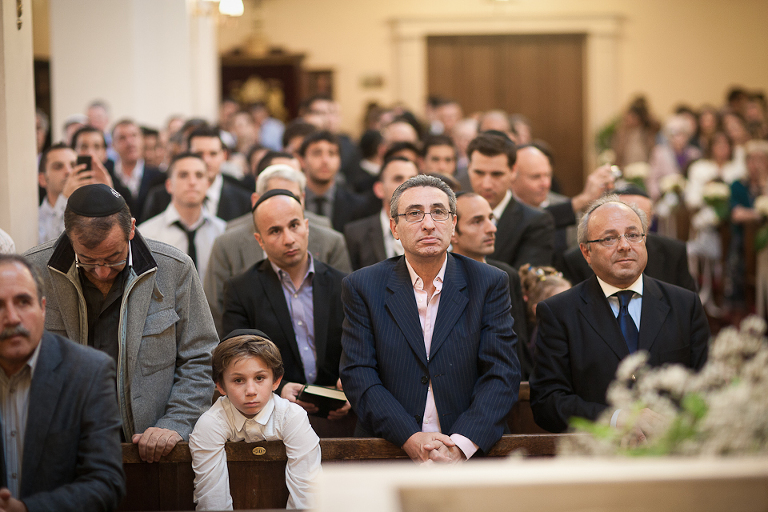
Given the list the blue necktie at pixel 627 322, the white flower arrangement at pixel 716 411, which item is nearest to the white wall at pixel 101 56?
the blue necktie at pixel 627 322

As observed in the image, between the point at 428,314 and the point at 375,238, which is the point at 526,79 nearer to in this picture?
the point at 375,238

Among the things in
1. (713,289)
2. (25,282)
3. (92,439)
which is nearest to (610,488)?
(92,439)

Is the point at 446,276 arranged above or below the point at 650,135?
below

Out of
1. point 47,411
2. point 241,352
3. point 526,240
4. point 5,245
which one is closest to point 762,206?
point 526,240

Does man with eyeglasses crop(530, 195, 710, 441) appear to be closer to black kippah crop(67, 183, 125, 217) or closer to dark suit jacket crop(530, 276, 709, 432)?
dark suit jacket crop(530, 276, 709, 432)

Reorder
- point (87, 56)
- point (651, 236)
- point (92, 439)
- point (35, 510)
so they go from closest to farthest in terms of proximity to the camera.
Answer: point (35, 510), point (92, 439), point (651, 236), point (87, 56)

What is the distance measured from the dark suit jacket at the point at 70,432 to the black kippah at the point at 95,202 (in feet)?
1.87

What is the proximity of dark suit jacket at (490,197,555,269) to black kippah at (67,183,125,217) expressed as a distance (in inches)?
85.7

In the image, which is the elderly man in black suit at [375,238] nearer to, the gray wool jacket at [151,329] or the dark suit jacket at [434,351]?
the dark suit jacket at [434,351]

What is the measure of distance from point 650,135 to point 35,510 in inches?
468

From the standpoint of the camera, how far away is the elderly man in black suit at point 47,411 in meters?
2.24

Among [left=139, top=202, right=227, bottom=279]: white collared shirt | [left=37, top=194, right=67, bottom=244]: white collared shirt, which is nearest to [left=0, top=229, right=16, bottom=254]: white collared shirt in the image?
[left=37, top=194, right=67, bottom=244]: white collared shirt

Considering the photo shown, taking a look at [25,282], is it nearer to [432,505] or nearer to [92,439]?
[92,439]

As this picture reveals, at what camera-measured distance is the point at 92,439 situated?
7.61 feet
